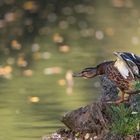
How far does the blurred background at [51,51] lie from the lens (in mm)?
7996

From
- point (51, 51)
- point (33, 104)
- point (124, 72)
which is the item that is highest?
point (51, 51)

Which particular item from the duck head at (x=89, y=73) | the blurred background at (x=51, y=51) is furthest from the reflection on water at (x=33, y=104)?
the duck head at (x=89, y=73)

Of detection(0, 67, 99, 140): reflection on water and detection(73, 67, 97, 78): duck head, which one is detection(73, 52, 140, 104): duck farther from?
detection(0, 67, 99, 140): reflection on water

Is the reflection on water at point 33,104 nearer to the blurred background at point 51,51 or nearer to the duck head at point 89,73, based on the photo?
the blurred background at point 51,51

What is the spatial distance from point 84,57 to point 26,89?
7.98 ft

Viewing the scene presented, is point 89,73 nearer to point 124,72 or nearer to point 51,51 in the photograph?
point 124,72

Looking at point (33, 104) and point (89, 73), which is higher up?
point (33, 104)

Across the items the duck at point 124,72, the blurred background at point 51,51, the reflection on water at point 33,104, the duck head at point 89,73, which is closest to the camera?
the duck at point 124,72

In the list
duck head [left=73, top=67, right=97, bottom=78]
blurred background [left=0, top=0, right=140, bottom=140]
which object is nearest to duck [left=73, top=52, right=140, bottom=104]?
duck head [left=73, top=67, right=97, bottom=78]

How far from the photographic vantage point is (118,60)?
5.69m

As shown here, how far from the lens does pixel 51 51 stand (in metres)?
12.6

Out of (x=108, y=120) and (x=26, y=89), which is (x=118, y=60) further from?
(x=26, y=89)

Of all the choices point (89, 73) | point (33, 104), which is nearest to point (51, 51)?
point (33, 104)

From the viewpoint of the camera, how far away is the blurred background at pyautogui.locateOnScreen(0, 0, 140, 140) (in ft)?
26.2
